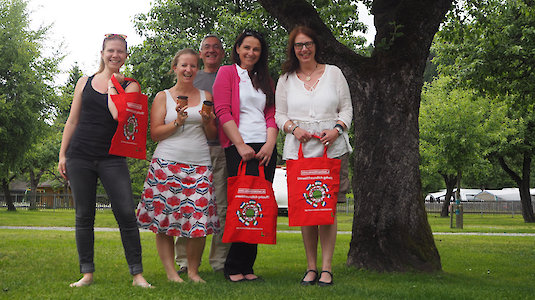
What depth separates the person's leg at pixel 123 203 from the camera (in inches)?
197

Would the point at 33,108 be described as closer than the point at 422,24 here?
No

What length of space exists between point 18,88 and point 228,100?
75.5 feet

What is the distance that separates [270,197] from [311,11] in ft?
9.62

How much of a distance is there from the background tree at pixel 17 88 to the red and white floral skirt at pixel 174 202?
2143 cm

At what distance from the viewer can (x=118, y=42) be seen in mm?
5172

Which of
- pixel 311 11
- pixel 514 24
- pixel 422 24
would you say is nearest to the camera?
pixel 422 24

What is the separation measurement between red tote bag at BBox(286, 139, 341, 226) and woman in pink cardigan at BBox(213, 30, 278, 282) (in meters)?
0.35

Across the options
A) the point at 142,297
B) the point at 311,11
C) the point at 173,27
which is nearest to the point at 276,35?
the point at 173,27

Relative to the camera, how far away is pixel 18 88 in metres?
25.5

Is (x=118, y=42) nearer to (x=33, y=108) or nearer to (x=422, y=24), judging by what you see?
(x=422, y=24)

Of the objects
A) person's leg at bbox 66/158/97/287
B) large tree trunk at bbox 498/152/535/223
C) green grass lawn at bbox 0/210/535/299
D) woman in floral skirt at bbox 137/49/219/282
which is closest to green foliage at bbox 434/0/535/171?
green grass lawn at bbox 0/210/535/299

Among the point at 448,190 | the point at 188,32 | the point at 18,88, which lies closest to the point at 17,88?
the point at 18,88

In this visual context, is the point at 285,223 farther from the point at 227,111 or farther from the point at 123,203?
the point at 123,203

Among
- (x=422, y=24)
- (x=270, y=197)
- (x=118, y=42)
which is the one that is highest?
(x=422, y=24)
